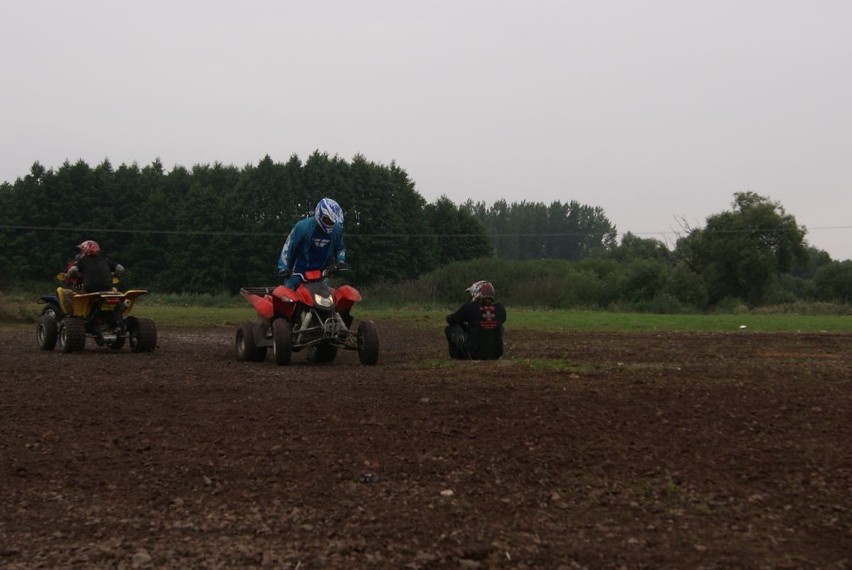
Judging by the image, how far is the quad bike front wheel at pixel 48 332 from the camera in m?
16.2

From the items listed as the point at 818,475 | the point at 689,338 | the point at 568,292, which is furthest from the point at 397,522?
the point at 568,292

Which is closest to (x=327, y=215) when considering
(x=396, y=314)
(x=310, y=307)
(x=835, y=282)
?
(x=310, y=307)

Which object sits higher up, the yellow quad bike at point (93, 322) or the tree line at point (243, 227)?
the tree line at point (243, 227)

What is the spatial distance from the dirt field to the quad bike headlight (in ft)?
8.57

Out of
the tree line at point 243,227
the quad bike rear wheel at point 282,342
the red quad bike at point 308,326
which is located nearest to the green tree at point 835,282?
the tree line at point 243,227

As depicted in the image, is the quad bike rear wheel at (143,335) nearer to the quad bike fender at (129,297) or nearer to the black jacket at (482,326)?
the quad bike fender at (129,297)

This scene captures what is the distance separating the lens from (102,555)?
14.0ft

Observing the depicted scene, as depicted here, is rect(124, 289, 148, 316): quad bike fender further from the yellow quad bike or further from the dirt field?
the dirt field

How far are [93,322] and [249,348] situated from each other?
4.18 meters

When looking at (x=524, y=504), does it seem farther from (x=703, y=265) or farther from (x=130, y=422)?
(x=703, y=265)

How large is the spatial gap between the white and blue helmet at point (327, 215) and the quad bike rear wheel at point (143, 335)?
3.92 m

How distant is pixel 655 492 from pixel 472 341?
7671 millimetres

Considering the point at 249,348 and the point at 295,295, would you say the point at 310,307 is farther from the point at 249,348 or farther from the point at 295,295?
the point at 249,348

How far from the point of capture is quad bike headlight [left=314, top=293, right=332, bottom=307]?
13086mm
